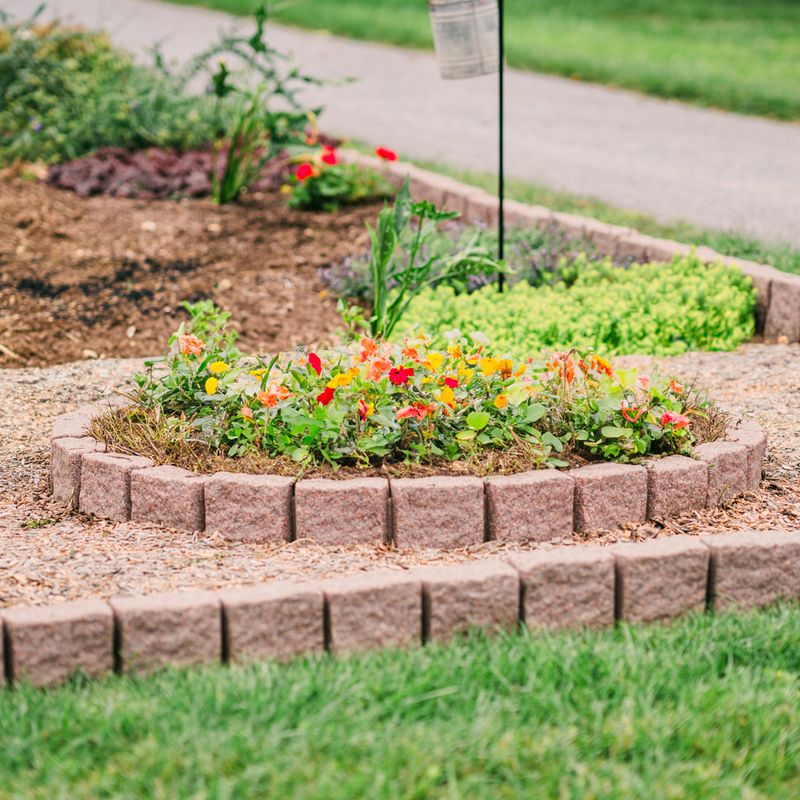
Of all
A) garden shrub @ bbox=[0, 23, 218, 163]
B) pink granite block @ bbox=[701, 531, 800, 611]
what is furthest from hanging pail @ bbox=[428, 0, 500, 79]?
garden shrub @ bbox=[0, 23, 218, 163]

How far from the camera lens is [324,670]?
2.96 metres

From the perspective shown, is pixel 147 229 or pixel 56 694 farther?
pixel 147 229

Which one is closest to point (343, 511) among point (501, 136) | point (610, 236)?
point (501, 136)

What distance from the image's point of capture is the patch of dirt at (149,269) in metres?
5.84

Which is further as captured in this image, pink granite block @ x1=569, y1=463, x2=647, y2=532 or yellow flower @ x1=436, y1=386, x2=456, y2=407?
yellow flower @ x1=436, y1=386, x2=456, y2=407

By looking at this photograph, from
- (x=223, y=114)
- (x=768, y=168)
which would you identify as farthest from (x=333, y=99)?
(x=768, y=168)

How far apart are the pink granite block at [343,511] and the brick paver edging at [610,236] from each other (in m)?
1.87

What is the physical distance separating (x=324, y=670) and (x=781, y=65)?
41.3ft

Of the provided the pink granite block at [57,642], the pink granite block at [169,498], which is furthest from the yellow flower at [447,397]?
the pink granite block at [57,642]

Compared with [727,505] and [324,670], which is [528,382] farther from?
[324,670]

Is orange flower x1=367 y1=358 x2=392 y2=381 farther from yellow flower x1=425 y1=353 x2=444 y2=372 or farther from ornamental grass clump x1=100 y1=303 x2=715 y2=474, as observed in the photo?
yellow flower x1=425 y1=353 x2=444 y2=372

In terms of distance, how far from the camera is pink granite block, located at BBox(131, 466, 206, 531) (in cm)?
362

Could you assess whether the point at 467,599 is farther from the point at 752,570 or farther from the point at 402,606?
the point at 752,570

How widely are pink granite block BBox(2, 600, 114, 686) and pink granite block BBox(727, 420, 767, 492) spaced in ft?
6.66
